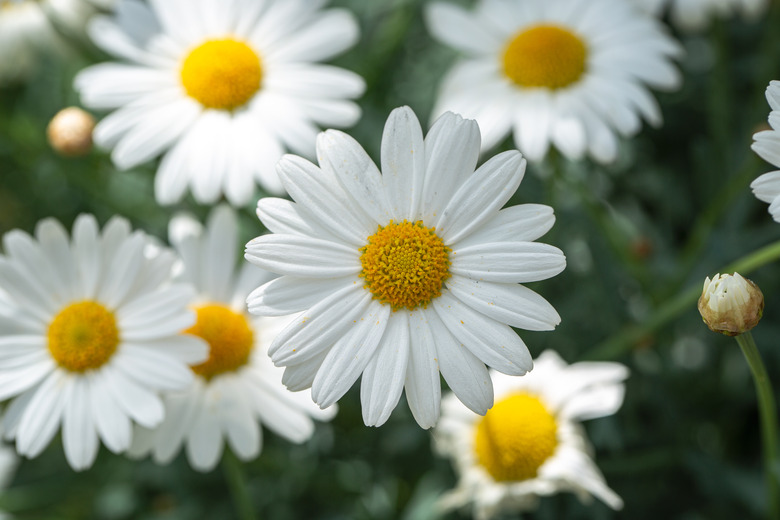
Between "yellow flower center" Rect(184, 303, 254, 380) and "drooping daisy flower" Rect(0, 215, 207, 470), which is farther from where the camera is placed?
"yellow flower center" Rect(184, 303, 254, 380)

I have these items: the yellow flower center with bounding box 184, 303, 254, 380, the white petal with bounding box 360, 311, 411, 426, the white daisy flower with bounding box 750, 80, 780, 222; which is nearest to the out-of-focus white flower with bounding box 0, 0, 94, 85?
the yellow flower center with bounding box 184, 303, 254, 380

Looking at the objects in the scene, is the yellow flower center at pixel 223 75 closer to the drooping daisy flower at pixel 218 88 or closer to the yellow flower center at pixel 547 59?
the drooping daisy flower at pixel 218 88

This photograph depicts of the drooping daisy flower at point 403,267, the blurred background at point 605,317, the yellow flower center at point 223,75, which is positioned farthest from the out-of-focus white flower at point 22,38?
the drooping daisy flower at point 403,267

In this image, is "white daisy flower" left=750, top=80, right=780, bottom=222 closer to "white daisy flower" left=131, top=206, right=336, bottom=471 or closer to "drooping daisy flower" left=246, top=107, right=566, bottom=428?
"drooping daisy flower" left=246, top=107, right=566, bottom=428

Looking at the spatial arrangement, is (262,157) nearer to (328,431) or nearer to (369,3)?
(328,431)

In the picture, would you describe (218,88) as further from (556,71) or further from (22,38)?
(22,38)
